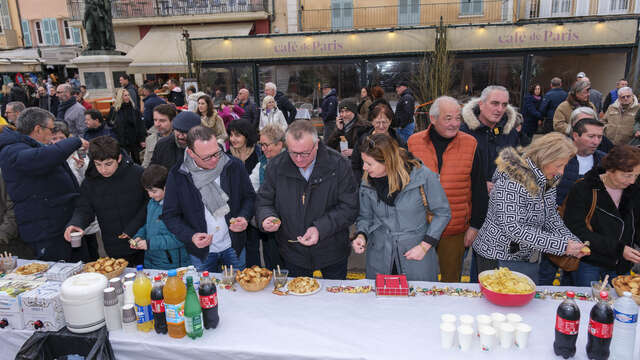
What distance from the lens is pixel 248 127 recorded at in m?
4.06

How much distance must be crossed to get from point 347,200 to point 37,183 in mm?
2400

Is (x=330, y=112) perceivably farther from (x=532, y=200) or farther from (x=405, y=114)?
(x=532, y=200)

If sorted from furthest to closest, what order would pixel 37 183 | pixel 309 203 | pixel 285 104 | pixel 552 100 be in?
pixel 552 100
pixel 285 104
pixel 37 183
pixel 309 203

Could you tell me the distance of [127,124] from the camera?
6.90 m

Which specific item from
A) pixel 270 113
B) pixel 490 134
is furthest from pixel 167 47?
pixel 490 134

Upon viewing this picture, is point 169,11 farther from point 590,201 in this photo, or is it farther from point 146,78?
point 590,201

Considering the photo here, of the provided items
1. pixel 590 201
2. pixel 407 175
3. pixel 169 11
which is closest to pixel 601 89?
pixel 590 201

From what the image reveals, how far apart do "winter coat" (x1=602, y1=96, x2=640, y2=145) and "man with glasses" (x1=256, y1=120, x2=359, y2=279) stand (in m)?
4.78

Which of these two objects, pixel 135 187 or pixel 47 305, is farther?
pixel 135 187

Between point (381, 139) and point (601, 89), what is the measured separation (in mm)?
12434

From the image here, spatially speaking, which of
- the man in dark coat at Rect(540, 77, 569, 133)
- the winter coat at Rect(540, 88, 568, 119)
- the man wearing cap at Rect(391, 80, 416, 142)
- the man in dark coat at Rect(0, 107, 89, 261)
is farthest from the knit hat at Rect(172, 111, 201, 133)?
the winter coat at Rect(540, 88, 568, 119)

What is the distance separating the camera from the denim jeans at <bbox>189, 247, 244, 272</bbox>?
303 centimetres

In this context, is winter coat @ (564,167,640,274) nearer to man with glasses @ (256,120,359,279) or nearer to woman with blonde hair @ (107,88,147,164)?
man with glasses @ (256,120,359,279)

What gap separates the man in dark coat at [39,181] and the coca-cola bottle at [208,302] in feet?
6.24
